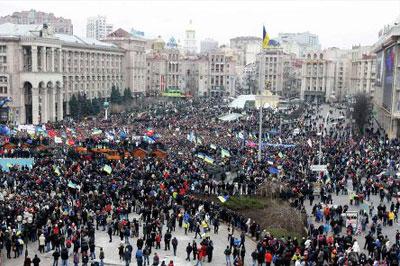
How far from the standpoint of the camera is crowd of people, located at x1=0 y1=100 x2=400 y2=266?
18.8 metres

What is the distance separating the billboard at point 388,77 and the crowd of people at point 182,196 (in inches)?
437

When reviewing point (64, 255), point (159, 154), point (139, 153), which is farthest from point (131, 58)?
point (64, 255)

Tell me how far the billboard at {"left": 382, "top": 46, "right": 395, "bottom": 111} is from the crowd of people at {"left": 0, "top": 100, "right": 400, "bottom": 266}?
36.5 feet

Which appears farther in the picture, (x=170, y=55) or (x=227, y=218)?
(x=170, y=55)

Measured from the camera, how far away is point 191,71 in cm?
12838

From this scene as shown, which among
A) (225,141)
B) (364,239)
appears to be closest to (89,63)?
(225,141)

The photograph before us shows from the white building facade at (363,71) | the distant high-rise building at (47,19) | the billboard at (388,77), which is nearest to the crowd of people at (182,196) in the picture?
the billboard at (388,77)

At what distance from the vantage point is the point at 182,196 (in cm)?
2525

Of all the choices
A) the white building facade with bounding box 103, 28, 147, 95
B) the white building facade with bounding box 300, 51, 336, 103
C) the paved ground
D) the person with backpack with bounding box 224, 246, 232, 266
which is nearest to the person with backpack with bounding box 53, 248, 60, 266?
the paved ground

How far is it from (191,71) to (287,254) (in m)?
113

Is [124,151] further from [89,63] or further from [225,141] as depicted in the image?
[89,63]

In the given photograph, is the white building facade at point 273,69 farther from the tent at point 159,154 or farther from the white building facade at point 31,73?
the tent at point 159,154

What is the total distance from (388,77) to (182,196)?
125ft

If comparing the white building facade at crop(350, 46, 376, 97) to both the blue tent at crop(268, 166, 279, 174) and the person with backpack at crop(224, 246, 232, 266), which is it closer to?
the blue tent at crop(268, 166, 279, 174)
